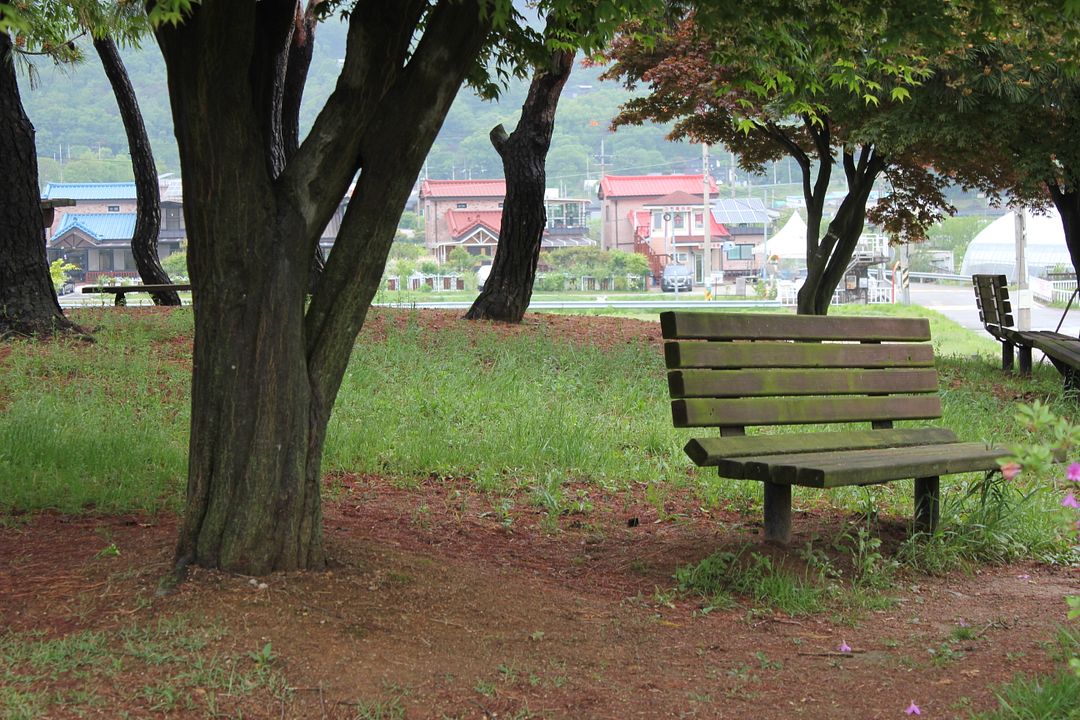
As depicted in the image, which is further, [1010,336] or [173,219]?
[173,219]

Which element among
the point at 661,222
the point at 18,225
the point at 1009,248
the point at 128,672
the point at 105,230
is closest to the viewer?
the point at 128,672

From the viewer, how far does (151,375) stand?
774 cm

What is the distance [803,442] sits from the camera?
4559 millimetres

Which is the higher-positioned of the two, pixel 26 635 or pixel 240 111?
pixel 240 111

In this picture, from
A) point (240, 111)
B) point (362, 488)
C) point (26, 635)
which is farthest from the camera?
point (362, 488)

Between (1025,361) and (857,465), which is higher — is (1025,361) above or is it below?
below

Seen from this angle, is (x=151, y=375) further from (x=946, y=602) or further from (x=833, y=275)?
(x=833, y=275)

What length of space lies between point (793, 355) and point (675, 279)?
1789 inches

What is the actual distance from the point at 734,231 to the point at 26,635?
208ft

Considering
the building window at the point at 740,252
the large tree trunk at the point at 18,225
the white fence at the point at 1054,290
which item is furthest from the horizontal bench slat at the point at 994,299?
the building window at the point at 740,252

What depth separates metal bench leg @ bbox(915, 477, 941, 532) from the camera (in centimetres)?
463

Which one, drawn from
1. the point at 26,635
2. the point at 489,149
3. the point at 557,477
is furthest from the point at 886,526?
the point at 489,149

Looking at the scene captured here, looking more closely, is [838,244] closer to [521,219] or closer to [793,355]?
[521,219]

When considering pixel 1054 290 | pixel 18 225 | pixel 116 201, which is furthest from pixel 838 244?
pixel 116 201
